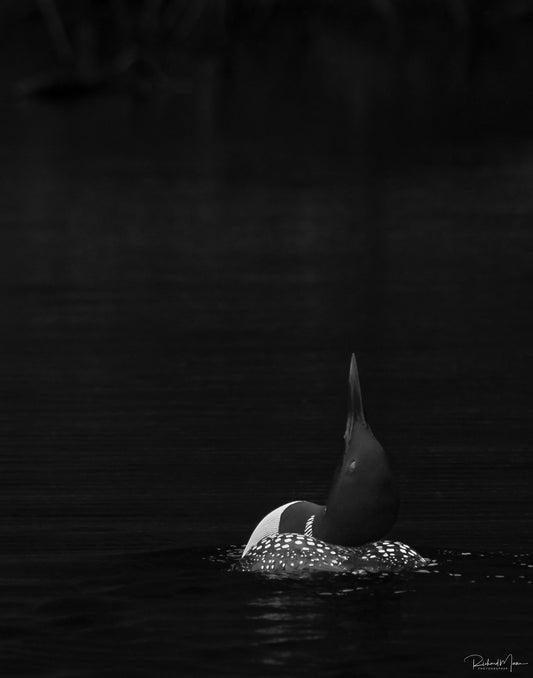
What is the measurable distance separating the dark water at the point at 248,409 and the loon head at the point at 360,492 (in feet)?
0.71

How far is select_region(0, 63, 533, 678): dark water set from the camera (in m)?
9.71

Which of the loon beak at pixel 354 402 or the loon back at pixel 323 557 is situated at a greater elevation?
the loon beak at pixel 354 402

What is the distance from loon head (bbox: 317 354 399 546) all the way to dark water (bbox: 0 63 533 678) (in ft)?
0.71

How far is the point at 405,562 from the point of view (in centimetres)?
1055

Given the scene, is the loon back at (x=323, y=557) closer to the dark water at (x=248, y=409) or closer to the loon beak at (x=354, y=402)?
the dark water at (x=248, y=409)

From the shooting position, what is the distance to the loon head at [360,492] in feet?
34.1

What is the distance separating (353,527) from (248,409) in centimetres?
525

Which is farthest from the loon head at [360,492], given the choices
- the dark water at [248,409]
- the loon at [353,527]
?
the dark water at [248,409]

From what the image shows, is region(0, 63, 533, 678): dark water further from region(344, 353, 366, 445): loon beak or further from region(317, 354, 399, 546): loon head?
region(344, 353, 366, 445): loon beak

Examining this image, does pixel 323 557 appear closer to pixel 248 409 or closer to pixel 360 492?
pixel 360 492

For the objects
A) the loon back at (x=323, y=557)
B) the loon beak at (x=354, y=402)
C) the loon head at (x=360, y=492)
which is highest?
the loon beak at (x=354, y=402)

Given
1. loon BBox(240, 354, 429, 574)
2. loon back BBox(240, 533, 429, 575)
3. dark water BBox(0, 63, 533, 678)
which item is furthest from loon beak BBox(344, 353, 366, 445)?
dark water BBox(0, 63, 533, 678)

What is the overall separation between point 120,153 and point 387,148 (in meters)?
4.34

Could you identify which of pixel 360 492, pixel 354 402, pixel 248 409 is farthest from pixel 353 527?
pixel 248 409
